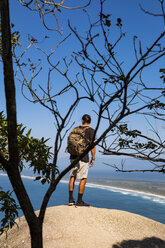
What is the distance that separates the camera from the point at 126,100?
3.60 m

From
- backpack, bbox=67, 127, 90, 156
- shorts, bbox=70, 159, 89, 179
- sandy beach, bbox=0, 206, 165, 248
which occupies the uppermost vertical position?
backpack, bbox=67, 127, 90, 156

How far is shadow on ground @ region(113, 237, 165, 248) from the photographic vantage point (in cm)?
687

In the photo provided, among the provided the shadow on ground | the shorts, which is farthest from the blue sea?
the shadow on ground

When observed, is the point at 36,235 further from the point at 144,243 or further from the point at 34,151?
the point at 144,243

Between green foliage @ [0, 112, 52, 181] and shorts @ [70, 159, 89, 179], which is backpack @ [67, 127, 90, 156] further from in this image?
green foliage @ [0, 112, 52, 181]

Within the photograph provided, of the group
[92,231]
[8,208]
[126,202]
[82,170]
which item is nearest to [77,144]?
[82,170]

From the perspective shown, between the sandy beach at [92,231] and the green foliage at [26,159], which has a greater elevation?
the green foliage at [26,159]

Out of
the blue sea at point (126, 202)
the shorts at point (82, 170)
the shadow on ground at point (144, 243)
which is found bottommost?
the blue sea at point (126, 202)

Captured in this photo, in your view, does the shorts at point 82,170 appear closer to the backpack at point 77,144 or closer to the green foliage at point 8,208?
the backpack at point 77,144

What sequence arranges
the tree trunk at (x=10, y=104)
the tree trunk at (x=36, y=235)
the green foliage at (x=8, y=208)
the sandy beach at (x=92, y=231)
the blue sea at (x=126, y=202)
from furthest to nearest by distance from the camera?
the blue sea at (x=126, y=202) → the sandy beach at (x=92, y=231) → the green foliage at (x=8, y=208) → the tree trunk at (x=36, y=235) → the tree trunk at (x=10, y=104)

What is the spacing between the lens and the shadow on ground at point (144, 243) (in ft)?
22.5

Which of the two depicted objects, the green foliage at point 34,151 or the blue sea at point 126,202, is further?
the blue sea at point 126,202

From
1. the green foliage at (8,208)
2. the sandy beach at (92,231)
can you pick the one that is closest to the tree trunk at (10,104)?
the green foliage at (8,208)

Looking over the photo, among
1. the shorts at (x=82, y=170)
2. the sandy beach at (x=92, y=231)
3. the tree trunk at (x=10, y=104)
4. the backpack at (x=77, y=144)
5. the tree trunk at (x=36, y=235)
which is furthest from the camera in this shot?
the shorts at (x=82, y=170)
